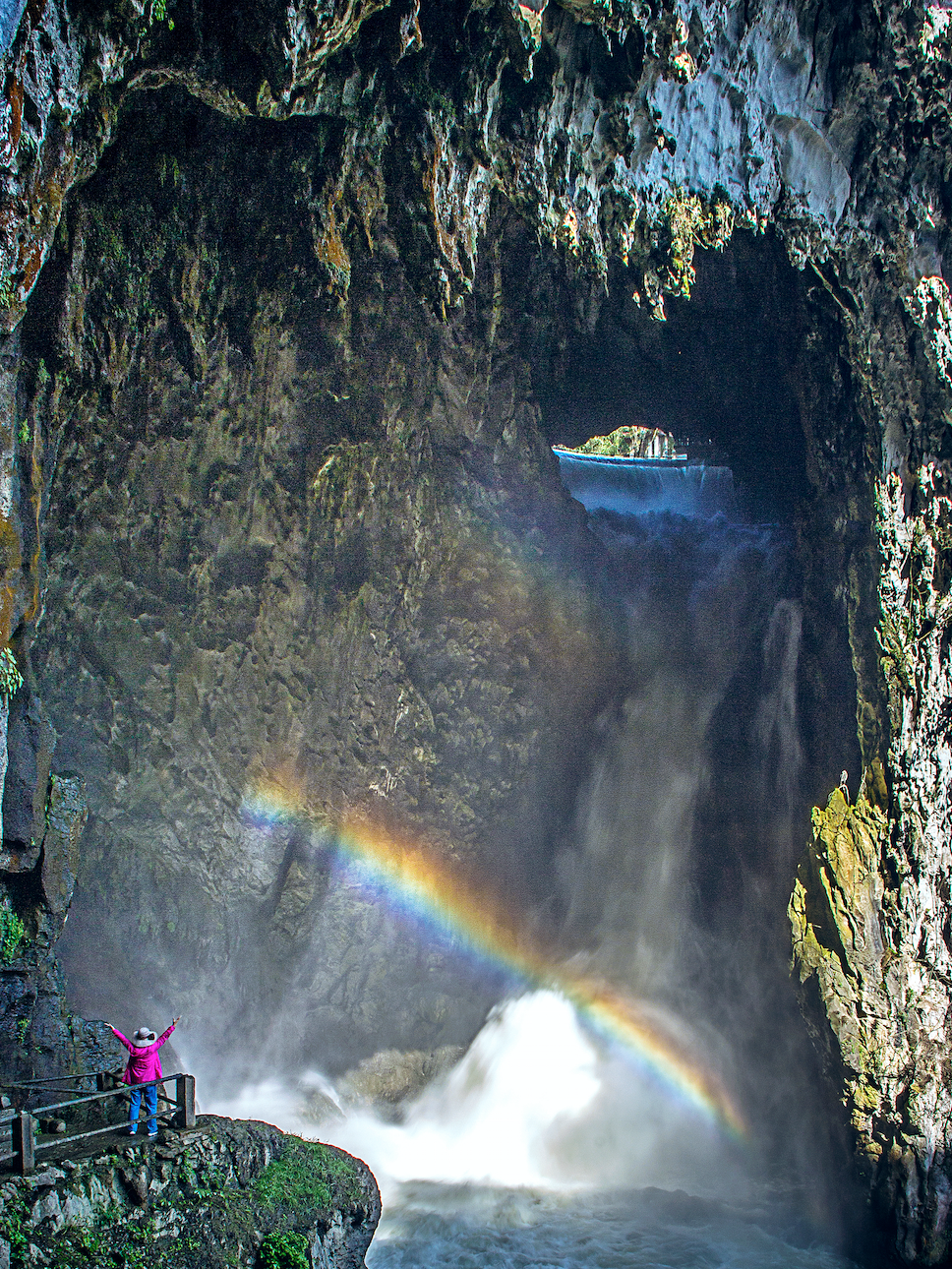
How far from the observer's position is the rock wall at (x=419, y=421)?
432 inches

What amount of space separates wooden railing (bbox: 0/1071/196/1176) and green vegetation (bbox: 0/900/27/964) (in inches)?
59.4

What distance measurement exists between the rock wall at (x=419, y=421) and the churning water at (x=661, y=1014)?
1.36 metres

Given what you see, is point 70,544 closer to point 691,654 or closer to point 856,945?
point 691,654

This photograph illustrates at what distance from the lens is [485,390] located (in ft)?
49.3

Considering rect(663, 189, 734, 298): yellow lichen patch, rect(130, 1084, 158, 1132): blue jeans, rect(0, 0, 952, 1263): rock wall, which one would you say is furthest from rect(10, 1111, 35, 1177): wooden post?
rect(663, 189, 734, 298): yellow lichen patch

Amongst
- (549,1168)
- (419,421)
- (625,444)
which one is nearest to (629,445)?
(625,444)

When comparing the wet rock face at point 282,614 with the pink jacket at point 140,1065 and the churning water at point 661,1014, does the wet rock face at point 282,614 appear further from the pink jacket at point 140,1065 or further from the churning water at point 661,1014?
the pink jacket at point 140,1065

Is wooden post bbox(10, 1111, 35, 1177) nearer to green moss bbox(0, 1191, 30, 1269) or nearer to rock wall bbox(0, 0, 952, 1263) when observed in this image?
green moss bbox(0, 1191, 30, 1269)

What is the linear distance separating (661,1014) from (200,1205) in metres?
10.6

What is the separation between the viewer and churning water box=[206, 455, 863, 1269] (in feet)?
43.1

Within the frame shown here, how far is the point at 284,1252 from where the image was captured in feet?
27.3

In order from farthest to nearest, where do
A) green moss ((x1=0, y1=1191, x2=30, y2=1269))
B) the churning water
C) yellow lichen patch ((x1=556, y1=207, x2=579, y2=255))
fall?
the churning water
yellow lichen patch ((x1=556, y1=207, x2=579, y2=255))
green moss ((x1=0, y1=1191, x2=30, y2=1269))

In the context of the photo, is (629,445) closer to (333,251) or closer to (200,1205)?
(333,251)

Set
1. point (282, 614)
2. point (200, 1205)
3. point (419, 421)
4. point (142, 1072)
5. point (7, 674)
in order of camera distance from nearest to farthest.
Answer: point (200, 1205) < point (142, 1072) < point (7, 674) < point (419, 421) < point (282, 614)
